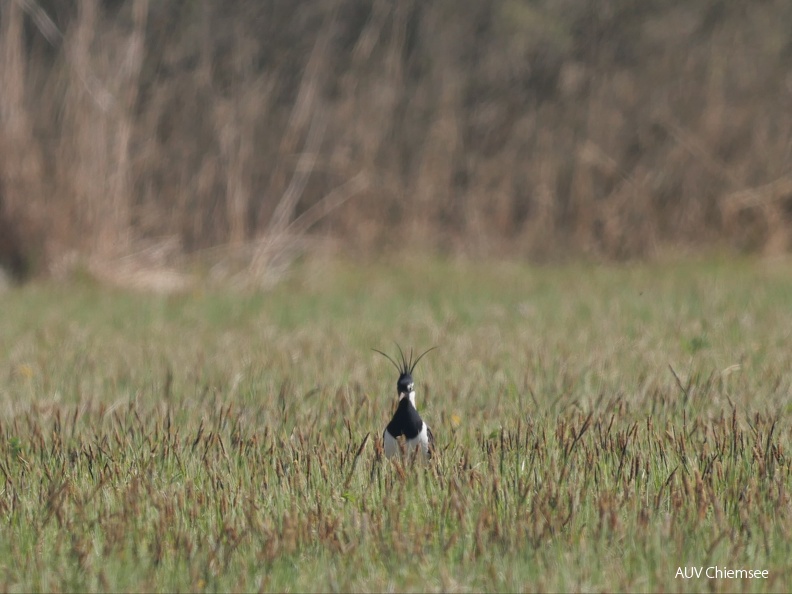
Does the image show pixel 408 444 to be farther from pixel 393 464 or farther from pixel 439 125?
pixel 439 125

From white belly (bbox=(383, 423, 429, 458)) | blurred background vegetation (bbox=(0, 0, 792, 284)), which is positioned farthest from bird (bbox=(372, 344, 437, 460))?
blurred background vegetation (bbox=(0, 0, 792, 284))

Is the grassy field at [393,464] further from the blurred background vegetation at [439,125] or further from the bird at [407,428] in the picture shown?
the blurred background vegetation at [439,125]

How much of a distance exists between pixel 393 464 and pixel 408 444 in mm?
102

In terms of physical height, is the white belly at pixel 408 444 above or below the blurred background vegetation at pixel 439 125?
below

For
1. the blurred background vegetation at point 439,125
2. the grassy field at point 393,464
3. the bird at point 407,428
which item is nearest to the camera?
the grassy field at point 393,464

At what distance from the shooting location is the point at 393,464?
13.4 ft

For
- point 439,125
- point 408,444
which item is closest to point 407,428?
point 408,444

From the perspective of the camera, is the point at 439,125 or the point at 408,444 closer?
the point at 408,444

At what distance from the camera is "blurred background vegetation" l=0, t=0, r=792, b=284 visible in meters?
11.6

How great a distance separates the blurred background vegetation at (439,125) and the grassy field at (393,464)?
11.6 ft

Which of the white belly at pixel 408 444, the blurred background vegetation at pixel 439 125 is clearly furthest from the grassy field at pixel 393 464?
the blurred background vegetation at pixel 439 125

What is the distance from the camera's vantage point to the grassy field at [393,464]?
338 cm

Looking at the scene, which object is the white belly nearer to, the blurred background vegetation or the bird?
the bird

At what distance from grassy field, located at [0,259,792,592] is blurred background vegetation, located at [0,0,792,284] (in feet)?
11.6
